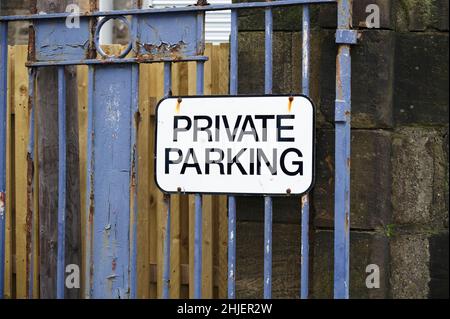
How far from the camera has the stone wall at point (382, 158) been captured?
3.40 m

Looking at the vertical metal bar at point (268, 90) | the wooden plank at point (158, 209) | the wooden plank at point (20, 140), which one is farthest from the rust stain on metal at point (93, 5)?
the wooden plank at point (20, 140)

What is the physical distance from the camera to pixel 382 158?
3398 millimetres

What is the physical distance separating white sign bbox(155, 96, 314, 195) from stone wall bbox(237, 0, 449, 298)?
41 cm

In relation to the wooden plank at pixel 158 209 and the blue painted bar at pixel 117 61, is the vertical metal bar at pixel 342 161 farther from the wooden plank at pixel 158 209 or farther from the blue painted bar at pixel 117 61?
the wooden plank at pixel 158 209

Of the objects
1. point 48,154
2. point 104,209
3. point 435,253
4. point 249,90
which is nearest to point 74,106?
point 48,154

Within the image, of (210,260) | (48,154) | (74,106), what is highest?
(74,106)

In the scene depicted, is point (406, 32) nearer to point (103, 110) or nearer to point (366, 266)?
point (366, 266)

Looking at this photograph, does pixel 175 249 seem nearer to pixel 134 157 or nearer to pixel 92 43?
pixel 134 157

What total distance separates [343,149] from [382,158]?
1.29ft

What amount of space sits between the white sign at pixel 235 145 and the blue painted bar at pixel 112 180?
0.80 ft

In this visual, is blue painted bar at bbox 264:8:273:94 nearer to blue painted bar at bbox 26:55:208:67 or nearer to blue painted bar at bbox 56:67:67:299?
blue painted bar at bbox 26:55:208:67

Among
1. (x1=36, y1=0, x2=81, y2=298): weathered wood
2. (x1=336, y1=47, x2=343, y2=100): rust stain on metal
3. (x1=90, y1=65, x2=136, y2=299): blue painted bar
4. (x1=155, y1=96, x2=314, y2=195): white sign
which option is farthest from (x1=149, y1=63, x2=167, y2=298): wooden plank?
(x1=336, y1=47, x2=343, y2=100): rust stain on metal

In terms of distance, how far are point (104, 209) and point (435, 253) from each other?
61.2 inches

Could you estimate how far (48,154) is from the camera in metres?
3.62
